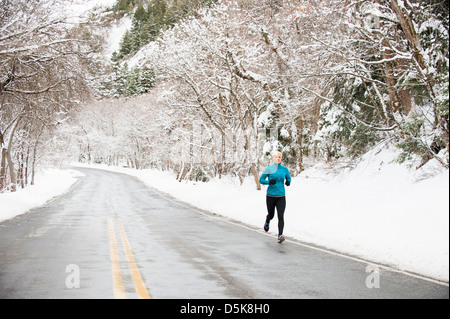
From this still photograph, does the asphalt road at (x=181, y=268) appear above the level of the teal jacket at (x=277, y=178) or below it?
below

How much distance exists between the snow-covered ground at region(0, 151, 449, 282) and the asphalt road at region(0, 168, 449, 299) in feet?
2.74

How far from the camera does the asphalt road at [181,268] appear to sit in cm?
634

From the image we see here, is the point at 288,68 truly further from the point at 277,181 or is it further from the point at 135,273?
the point at 135,273

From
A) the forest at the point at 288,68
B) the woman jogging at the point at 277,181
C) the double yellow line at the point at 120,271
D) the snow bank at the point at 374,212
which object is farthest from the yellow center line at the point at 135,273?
the forest at the point at 288,68

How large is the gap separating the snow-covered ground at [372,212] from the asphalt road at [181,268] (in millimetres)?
835

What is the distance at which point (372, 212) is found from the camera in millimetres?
12328

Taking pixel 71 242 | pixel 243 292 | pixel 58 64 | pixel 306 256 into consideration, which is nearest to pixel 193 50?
pixel 58 64

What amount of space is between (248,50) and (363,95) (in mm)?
9856

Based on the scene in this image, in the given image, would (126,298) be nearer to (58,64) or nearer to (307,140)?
(58,64)

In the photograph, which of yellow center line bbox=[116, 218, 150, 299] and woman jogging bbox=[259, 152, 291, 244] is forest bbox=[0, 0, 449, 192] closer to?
woman jogging bbox=[259, 152, 291, 244]

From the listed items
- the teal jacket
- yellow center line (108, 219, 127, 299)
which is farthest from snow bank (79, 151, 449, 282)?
yellow center line (108, 219, 127, 299)

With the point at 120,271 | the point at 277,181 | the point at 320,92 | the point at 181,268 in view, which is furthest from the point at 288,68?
the point at 120,271

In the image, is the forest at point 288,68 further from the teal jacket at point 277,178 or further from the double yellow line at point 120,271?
the double yellow line at point 120,271
